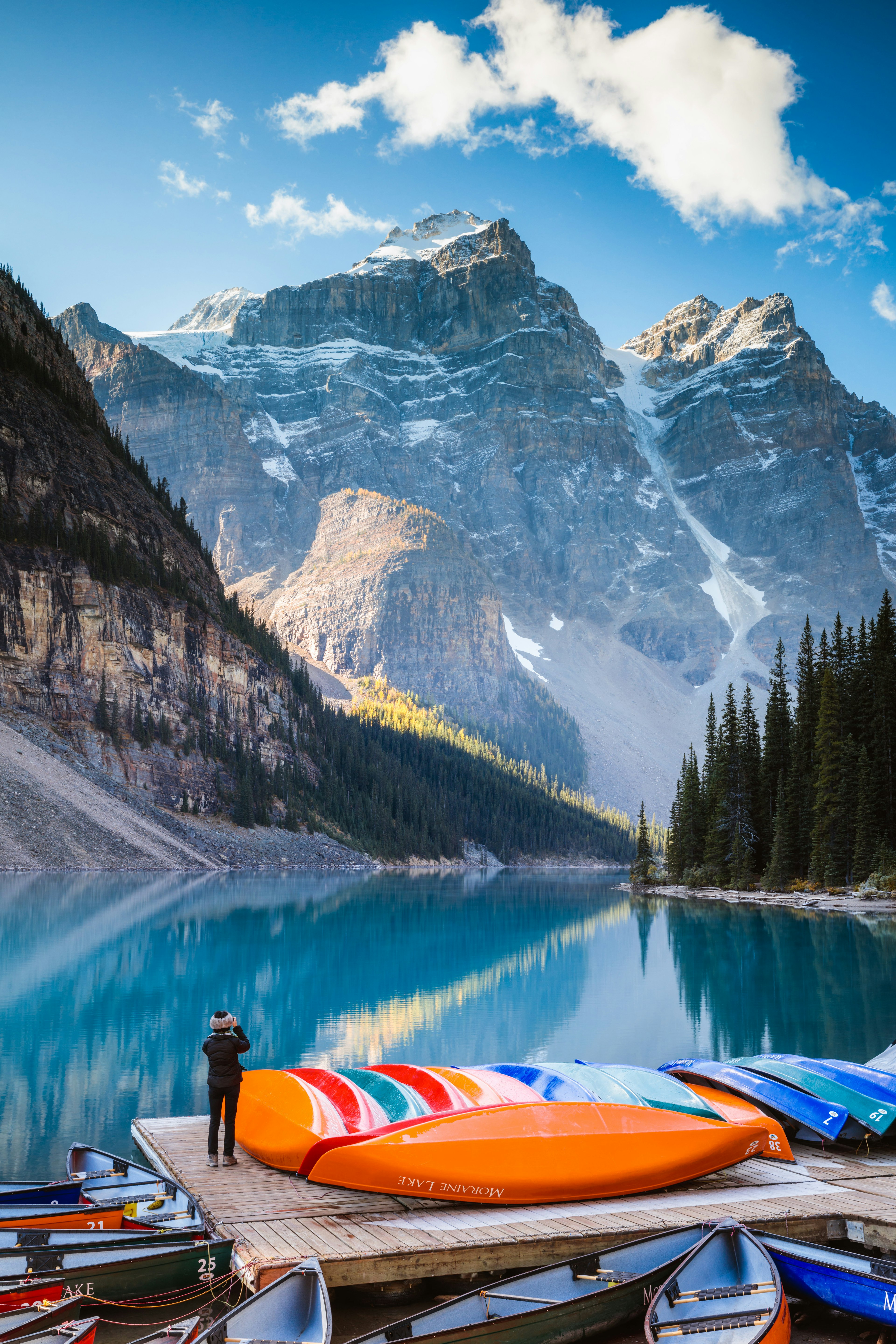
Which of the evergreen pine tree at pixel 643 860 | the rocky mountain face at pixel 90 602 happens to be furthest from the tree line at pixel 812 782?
the rocky mountain face at pixel 90 602

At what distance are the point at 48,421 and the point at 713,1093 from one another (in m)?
94.8

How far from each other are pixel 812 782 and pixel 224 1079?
5628cm

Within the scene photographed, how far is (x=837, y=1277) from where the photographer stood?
7816mm

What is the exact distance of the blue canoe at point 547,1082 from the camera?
1093 cm

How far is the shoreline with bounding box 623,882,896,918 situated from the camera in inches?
1889

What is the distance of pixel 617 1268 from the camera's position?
7918 mm

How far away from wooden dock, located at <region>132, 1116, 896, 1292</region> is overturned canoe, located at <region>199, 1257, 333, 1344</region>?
1.79 ft

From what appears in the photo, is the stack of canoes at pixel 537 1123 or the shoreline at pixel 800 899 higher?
the stack of canoes at pixel 537 1123

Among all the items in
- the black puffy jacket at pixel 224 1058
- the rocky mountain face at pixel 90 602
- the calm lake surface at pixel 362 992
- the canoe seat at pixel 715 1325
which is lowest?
the calm lake surface at pixel 362 992

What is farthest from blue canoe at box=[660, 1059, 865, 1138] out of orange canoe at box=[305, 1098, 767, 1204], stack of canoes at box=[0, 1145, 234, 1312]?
stack of canoes at box=[0, 1145, 234, 1312]

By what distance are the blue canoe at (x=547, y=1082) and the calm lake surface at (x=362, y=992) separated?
492 cm

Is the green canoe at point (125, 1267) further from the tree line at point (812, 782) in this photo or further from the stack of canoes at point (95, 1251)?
the tree line at point (812, 782)

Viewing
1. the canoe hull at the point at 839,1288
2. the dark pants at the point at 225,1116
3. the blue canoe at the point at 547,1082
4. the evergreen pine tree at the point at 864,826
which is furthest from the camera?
the evergreen pine tree at the point at 864,826

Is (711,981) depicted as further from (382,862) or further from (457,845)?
(457,845)
